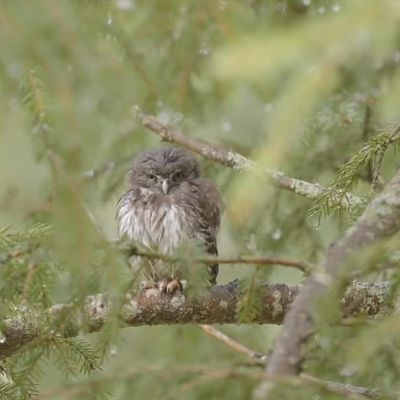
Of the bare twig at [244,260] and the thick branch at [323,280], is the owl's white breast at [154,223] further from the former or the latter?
the thick branch at [323,280]

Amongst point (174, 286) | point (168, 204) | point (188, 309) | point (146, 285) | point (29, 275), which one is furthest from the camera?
point (168, 204)

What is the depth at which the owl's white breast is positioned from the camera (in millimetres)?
5262

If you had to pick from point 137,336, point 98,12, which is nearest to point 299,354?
point 98,12

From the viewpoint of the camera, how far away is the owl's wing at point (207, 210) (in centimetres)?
545

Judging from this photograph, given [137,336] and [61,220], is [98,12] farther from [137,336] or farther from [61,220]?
[137,336]

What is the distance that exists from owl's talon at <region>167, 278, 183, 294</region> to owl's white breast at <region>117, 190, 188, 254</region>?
23.8 inches

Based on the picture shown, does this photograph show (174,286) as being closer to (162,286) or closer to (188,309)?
(162,286)

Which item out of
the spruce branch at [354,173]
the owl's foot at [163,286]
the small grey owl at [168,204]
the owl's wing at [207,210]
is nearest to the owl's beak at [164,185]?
the small grey owl at [168,204]

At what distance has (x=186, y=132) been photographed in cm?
529

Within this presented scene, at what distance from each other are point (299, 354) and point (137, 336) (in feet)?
13.3

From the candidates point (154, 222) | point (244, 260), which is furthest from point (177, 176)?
point (244, 260)

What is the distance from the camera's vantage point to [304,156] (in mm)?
4727

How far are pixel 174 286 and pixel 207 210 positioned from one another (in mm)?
1200

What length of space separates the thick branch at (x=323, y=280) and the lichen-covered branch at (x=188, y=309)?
1170 millimetres
